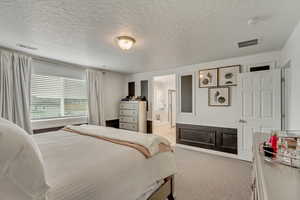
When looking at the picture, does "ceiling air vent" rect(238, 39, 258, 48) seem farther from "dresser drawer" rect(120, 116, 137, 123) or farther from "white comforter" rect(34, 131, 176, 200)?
"dresser drawer" rect(120, 116, 137, 123)

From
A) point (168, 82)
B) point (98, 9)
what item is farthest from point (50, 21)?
point (168, 82)

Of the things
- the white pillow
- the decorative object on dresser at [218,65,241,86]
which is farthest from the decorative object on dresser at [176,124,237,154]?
the white pillow

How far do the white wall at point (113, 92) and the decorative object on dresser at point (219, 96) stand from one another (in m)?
3.28

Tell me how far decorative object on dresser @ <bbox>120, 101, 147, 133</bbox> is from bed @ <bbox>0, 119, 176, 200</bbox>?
9.25ft

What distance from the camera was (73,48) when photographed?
2.78 meters

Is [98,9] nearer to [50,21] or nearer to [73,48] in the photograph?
[50,21]

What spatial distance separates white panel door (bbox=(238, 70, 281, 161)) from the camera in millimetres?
2764

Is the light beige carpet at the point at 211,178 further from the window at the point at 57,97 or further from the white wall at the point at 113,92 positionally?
the window at the point at 57,97

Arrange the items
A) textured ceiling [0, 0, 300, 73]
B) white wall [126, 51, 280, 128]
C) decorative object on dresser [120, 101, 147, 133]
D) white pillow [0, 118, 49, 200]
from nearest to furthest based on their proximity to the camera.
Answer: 1. white pillow [0, 118, 49, 200]
2. textured ceiling [0, 0, 300, 73]
3. white wall [126, 51, 280, 128]
4. decorative object on dresser [120, 101, 147, 133]

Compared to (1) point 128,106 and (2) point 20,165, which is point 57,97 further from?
(2) point 20,165

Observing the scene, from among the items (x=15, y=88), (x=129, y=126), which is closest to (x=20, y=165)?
(x=15, y=88)

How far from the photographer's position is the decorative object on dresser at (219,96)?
11.5ft

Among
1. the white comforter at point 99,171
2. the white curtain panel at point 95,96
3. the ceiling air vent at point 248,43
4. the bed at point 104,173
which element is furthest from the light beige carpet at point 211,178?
the white curtain panel at point 95,96

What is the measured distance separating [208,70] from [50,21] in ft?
11.6
